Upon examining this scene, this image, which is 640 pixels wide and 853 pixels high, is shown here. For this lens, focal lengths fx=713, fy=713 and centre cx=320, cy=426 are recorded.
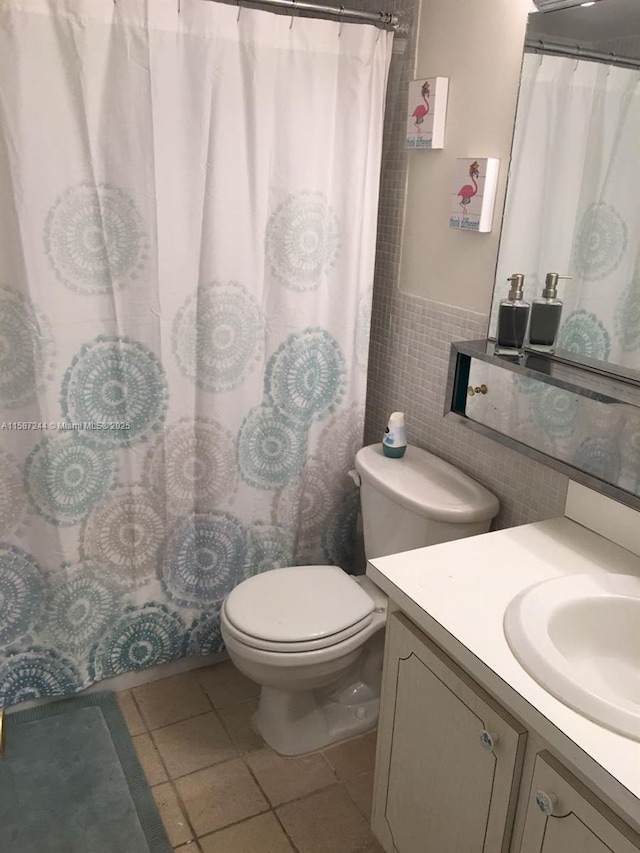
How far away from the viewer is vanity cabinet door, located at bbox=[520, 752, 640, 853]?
3.01 feet

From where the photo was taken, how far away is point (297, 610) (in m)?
1.81

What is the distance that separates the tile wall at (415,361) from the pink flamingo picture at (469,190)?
19 cm

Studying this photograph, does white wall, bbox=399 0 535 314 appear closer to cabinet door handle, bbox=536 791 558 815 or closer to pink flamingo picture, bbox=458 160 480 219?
pink flamingo picture, bbox=458 160 480 219

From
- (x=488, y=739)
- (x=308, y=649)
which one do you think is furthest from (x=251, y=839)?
(x=488, y=739)

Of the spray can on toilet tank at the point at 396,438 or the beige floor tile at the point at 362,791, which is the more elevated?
the spray can on toilet tank at the point at 396,438

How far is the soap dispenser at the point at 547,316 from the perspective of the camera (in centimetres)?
157

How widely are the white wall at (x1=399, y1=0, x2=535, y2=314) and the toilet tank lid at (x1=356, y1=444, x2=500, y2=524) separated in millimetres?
437

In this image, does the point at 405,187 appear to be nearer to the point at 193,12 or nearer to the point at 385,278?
the point at 385,278

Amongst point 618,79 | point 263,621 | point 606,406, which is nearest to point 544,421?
point 606,406

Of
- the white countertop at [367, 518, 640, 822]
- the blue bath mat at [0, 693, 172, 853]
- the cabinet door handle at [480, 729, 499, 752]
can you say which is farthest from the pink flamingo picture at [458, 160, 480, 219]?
the blue bath mat at [0, 693, 172, 853]

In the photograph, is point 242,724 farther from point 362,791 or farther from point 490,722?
point 490,722

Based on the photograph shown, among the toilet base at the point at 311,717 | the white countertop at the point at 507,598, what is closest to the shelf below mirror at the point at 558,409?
the white countertop at the point at 507,598

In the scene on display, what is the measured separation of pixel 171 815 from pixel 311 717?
43cm

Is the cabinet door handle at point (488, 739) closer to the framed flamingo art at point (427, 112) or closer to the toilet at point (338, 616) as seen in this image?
the toilet at point (338, 616)
